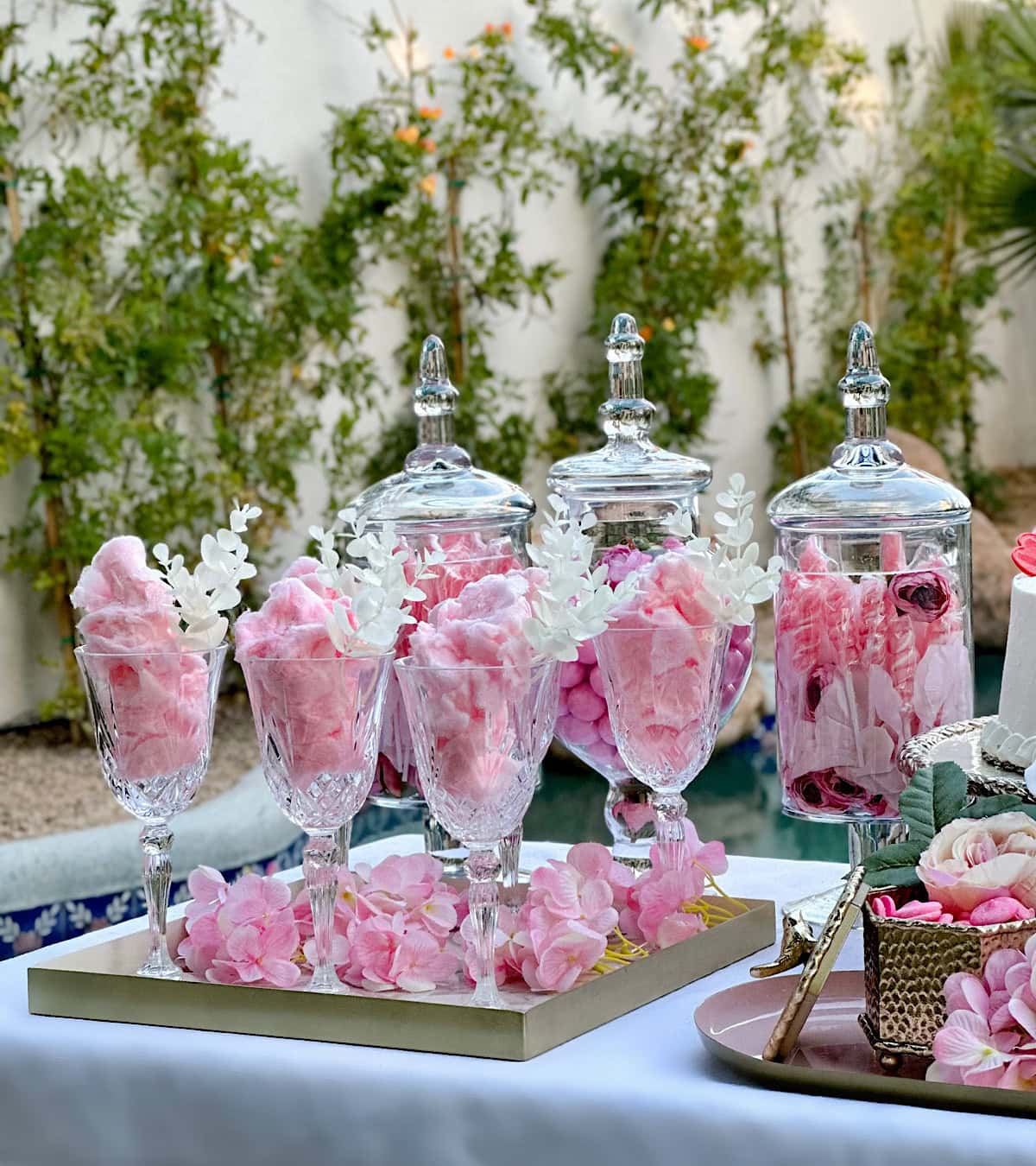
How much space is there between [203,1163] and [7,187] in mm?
3769

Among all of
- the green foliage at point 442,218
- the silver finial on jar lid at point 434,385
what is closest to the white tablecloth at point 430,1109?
the silver finial on jar lid at point 434,385

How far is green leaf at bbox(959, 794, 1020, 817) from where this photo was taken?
1.06m

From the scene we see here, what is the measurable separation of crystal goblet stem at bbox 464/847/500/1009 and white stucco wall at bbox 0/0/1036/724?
3649 millimetres

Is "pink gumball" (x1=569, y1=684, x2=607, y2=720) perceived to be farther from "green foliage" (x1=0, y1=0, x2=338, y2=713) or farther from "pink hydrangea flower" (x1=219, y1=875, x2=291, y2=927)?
"green foliage" (x1=0, y1=0, x2=338, y2=713)

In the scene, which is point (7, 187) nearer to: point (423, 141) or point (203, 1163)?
point (423, 141)

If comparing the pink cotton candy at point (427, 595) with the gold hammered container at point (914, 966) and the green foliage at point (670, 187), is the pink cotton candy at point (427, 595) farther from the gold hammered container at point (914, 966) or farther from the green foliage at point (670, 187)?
the green foliage at point (670, 187)

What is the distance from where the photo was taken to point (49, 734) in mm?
4609

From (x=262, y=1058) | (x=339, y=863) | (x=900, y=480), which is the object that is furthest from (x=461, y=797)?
(x=900, y=480)

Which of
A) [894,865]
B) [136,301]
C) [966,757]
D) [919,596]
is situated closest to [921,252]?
[136,301]

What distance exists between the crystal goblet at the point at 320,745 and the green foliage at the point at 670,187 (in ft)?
18.3

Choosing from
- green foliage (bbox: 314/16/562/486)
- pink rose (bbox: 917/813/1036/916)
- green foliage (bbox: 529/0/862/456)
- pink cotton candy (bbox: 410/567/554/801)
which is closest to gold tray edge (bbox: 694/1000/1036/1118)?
pink rose (bbox: 917/813/1036/916)

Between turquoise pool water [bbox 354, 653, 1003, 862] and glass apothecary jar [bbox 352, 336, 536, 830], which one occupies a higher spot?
glass apothecary jar [bbox 352, 336, 536, 830]

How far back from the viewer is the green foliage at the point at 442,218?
18.7 ft

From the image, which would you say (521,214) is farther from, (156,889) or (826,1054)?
(826,1054)
